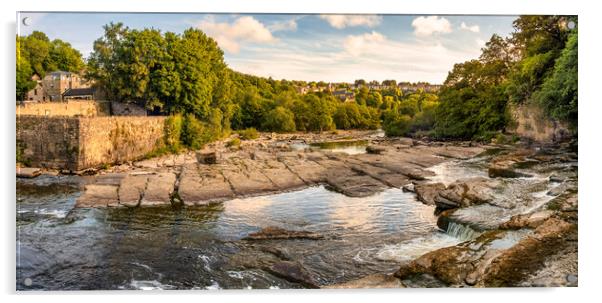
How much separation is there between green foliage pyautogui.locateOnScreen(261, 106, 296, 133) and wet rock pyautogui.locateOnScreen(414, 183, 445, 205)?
2.81 meters

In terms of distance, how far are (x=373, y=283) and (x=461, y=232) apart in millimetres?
1730

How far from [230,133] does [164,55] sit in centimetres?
188

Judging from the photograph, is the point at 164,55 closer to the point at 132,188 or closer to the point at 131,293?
the point at 132,188

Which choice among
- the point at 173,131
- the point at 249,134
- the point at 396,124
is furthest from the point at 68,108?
the point at 396,124

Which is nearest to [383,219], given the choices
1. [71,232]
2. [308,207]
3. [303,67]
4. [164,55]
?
[308,207]

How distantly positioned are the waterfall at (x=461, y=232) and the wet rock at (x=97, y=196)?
15.3 feet

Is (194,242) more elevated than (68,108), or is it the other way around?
(68,108)

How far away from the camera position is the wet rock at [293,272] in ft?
15.6

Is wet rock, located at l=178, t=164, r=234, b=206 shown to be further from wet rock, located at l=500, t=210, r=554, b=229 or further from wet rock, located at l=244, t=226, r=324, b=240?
wet rock, located at l=500, t=210, r=554, b=229

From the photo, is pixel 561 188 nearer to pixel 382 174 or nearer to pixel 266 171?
pixel 382 174

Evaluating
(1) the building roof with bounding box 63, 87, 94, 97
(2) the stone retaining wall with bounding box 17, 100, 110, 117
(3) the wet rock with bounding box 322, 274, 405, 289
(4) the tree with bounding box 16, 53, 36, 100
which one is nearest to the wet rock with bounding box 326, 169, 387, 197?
(3) the wet rock with bounding box 322, 274, 405, 289

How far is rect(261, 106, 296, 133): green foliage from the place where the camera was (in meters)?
8.01

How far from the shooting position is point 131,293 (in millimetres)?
4656

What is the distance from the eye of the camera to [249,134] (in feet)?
29.9
